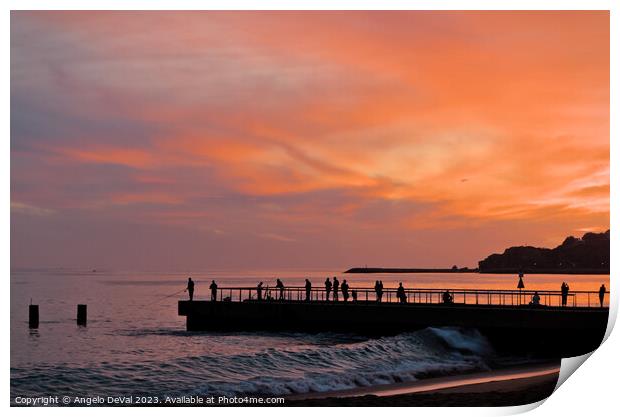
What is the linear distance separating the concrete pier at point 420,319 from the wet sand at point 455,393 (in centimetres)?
374

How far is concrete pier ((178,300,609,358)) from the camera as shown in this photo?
27797 mm

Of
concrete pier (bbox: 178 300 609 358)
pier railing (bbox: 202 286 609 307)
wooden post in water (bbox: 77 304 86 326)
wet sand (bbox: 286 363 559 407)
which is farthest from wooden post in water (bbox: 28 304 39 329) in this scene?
wet sand (bbox: 286 363 559 407)

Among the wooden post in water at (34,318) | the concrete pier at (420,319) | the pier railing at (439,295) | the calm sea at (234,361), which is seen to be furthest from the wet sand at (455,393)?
the wooden post in water at (34,318)

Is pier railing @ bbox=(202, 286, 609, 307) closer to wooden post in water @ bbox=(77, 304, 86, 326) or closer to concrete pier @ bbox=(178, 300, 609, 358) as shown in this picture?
concrete pier @ bbox=(178, 300, 609, 358)

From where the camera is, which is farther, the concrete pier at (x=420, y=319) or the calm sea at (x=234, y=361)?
the concrete pier at (x=420, y=319)

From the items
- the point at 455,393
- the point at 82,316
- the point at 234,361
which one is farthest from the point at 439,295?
the point at 82,316

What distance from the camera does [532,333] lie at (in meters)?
28.7

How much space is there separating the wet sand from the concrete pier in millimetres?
3742

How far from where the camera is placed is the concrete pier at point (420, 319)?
27.8 meters

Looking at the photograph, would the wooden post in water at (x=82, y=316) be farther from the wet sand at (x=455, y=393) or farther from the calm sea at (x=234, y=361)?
the wet sand at (x=455, y=393)

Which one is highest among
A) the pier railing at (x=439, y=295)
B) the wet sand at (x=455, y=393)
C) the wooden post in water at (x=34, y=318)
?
the pier railing at (x=439, y=295)

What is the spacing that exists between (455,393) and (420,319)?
1176 cm
